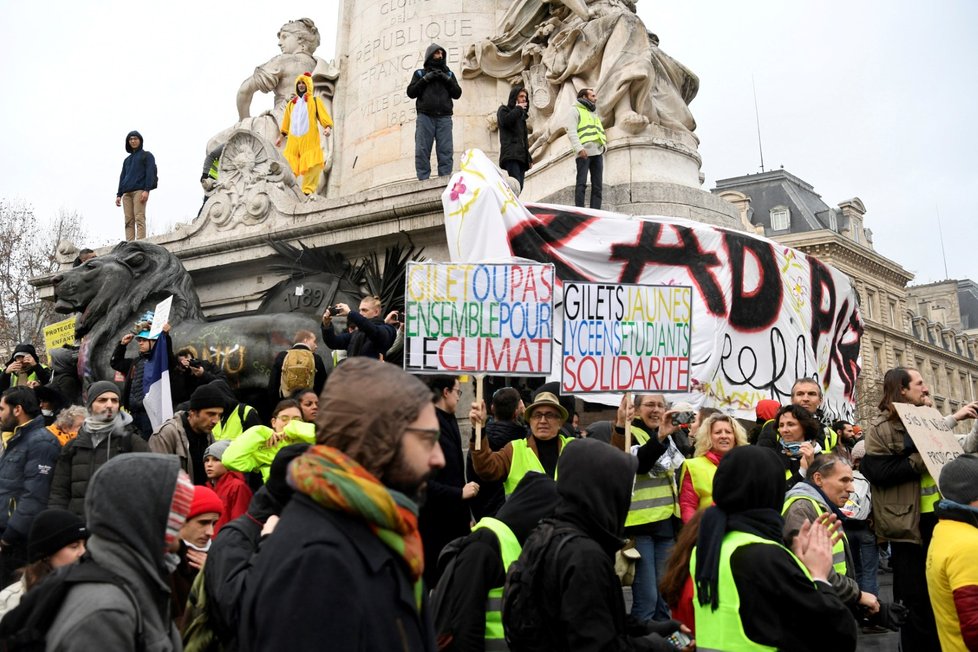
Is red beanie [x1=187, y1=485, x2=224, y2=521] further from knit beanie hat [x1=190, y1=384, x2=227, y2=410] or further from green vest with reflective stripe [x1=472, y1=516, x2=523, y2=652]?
knit beanie hat [x1=190, y1=384, x2=227, y2=410]

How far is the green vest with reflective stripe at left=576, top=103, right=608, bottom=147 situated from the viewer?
11672 millimetres

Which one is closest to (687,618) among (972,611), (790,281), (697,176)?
(972,611)

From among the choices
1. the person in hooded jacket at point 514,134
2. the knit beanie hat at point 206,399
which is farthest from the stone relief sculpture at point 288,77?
the knit beanie hat at point 206,399

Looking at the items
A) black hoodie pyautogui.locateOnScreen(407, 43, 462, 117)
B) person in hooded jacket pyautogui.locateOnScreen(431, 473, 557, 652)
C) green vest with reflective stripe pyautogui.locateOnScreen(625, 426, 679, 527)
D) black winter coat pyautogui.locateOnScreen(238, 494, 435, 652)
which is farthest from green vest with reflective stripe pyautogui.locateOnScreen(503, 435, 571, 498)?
black hoodie pyautogui.locateOnScreen(407, 43, 462, 117)

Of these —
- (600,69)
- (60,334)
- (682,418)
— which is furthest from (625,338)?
(60,334)

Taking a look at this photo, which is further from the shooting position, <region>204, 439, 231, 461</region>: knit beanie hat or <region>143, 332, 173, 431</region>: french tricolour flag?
<region>143, 332, 173, 431</region>: french tricolour flag

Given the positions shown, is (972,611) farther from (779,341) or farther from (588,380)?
(779,341)

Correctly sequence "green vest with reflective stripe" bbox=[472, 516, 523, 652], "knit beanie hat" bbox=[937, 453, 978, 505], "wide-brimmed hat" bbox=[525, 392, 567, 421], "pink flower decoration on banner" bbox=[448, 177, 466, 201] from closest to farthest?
"green vest with reflective stripe" bbox=[472, 516, 523, 652] → "knit beanie hat" bbox=[937, 453, 978, 505] → "wide-brimmed hat" bbox=[525, 392, 567, 421] → "pink flower decoration on banner" bbox=[448, 177, 466, 201]

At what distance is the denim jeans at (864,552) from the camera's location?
22.7ft

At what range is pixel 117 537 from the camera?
3.04 meters

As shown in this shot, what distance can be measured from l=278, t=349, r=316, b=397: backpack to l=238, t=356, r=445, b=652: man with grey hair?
19.1ft

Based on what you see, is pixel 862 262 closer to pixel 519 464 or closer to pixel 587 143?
pixel 587 143

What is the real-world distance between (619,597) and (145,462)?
165cm

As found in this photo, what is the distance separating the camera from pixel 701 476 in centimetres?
623
